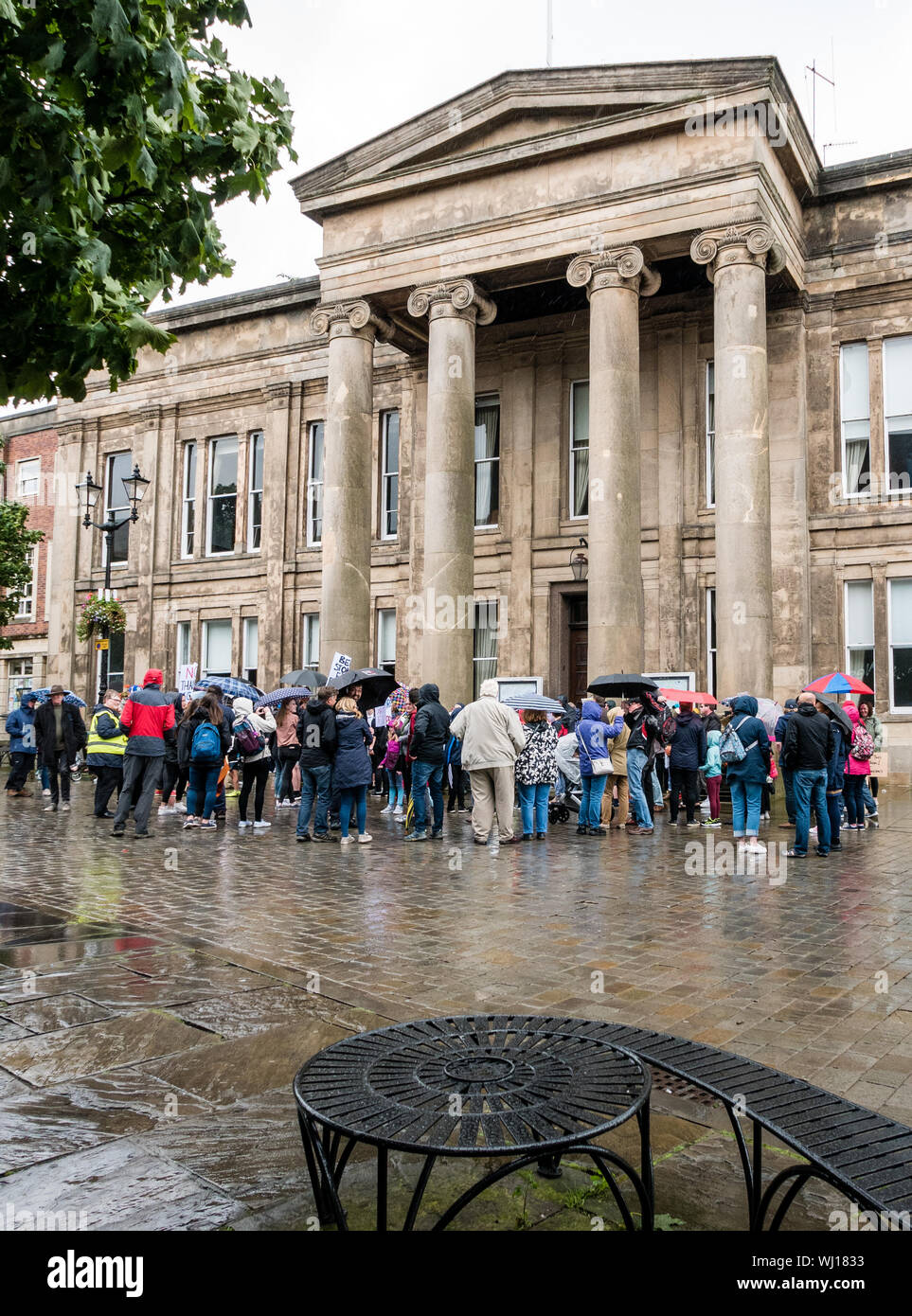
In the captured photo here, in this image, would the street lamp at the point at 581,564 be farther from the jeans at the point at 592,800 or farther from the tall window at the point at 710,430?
→ the jeans at the point at 592,800

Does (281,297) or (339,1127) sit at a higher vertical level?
(281,297)

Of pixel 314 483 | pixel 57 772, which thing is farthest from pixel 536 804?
pixel 314 483

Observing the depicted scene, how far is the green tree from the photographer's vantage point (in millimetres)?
4324

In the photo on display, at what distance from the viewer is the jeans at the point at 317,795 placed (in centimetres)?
1286

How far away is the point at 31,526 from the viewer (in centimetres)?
3953

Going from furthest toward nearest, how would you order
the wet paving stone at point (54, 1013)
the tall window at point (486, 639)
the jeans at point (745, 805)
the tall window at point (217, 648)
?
the tall window at point (217, 648), the tall window at point (486, 639), the jeans at point (745, 805), the wet paving stone at point (54, 1013)

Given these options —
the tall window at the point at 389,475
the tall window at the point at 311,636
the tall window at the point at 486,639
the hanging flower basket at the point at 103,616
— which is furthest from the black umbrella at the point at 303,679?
the tall window at the point at 311,636

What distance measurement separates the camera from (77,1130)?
12.2ft

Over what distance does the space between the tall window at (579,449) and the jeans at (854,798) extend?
1151 centimetres

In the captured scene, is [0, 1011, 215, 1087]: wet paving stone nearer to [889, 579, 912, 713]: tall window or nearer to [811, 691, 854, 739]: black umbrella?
[811, 691, 854, 739]: black umbrella

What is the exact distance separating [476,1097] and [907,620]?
21.5m

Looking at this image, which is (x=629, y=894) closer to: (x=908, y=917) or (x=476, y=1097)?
(x=908, y=917)

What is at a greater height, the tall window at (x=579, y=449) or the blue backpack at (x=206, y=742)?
the tall window at (x=579, y=449)
